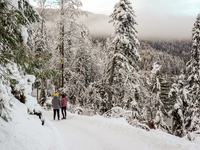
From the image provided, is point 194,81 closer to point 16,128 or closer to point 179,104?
point 179,104

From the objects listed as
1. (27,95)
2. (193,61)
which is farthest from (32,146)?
(193,61)

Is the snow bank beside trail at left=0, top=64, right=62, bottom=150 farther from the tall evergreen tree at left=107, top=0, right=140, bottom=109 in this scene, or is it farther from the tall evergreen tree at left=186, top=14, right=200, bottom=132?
the tall evergreen tree at left=186, top=14, right=200, bottom=132

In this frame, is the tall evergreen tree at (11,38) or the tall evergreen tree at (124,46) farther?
the tall evergreen tree at (124,46)

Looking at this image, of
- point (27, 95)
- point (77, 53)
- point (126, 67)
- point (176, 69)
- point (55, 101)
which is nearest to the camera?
point (27, 95)

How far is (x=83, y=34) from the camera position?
50.4ft

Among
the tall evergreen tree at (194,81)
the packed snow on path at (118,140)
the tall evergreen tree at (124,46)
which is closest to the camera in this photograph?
the packed snow on path at (118,140)

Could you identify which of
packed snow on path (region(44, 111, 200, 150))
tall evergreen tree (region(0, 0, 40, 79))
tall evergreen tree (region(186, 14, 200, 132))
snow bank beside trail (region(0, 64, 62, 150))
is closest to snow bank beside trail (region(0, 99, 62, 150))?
snow bank beside trail (region(0, 64, 62, 150))

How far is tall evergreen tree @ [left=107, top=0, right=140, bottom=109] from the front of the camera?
572 inches

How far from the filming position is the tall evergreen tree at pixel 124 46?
14537mm

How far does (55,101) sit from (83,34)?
→ 7.40 m

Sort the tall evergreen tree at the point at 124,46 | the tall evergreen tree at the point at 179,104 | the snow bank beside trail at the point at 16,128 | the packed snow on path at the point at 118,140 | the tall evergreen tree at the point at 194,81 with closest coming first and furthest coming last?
the snow bank beside trail at the point at 16,128, the packed snow on path at the point at 118,140, the tall evergreen tree at the point at 124,46, the tall evergreen tree at the point at 194,81, the tall evergreen tree at the point at 179,104

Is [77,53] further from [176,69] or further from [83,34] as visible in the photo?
[176,69]

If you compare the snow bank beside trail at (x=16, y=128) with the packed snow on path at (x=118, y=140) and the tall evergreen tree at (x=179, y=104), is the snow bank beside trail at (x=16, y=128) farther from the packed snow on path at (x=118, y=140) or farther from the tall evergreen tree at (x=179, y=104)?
the tall evergreen tree at (x=179, y=104)

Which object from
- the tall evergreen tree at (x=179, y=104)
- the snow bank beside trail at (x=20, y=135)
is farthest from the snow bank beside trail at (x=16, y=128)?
the tall evergreen tree at (x=179, y=104)
